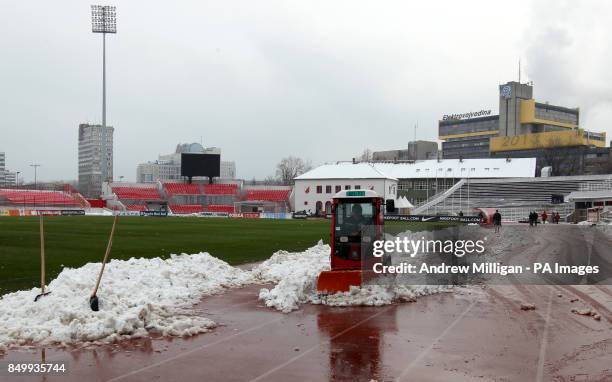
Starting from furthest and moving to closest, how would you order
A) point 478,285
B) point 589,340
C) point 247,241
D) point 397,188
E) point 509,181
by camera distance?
1. point 397,188
2. point 509,181
3. point 247,241
4. point 478,285
5. point 589,340

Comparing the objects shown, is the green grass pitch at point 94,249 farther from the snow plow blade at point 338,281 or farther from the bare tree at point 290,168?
the bare tree at point 290,168

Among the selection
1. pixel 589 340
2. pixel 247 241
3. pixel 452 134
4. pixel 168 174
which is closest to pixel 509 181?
pixel 247 241

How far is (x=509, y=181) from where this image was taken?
272 feet

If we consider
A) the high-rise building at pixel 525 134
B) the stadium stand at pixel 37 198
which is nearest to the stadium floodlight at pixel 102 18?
the stadium stand at pixel 37 198

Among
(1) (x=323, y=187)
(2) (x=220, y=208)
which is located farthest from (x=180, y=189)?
(1) (x=323, y=187)

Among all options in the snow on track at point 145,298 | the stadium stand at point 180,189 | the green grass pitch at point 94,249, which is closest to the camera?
the snow on track at point 145,298

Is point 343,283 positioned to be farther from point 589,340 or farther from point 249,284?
point 589,340

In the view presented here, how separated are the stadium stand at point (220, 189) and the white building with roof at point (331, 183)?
1131 cm

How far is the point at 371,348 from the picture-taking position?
9188mm

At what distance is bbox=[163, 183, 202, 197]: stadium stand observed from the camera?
90.7 m

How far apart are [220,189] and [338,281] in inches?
3226

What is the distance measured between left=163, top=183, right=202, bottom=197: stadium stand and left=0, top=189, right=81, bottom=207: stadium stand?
14.6 metres

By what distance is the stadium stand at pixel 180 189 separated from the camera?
90.7 meters

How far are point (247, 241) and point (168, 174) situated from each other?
17512cm
